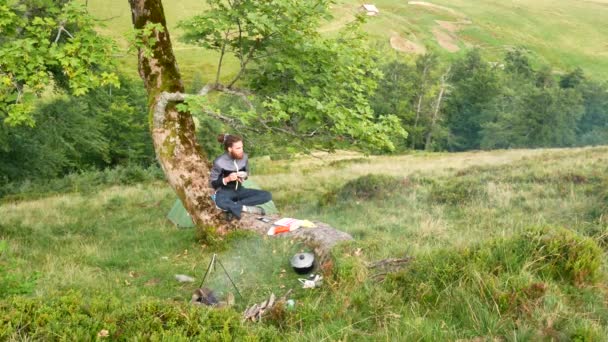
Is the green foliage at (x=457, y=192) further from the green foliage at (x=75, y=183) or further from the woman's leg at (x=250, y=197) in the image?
the green foliage at (x=75, y=183)

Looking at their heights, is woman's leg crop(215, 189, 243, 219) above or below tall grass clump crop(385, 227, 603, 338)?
below

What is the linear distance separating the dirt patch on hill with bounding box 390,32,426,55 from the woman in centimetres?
11876

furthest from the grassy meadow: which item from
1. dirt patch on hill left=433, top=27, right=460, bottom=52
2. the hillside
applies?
dirt patch on hill left=433, top=27, right=460, bottom=52

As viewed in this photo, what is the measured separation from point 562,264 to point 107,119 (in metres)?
50.8

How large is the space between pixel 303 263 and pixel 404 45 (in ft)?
415

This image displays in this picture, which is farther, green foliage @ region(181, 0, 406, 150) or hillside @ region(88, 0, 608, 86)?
hillside @ region(88, 0, 608, 86)

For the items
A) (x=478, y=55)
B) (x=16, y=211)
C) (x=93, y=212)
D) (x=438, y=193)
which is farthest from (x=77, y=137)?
(x=478, y=55)

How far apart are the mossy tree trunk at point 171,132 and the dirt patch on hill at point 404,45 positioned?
389ft

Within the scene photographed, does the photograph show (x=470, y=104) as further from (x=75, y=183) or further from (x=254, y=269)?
(x=254, y=269)

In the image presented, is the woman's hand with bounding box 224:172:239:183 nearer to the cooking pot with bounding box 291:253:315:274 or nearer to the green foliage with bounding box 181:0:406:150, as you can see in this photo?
the green foliage with bounding box 181:0:406:150

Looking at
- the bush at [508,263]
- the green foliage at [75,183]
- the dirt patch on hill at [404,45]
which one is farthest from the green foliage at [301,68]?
the dirt patch on hill at [404,45]

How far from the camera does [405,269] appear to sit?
6.14 metres

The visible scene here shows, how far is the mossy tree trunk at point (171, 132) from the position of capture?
34.2ft

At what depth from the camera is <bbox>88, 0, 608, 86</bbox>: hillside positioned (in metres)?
116
